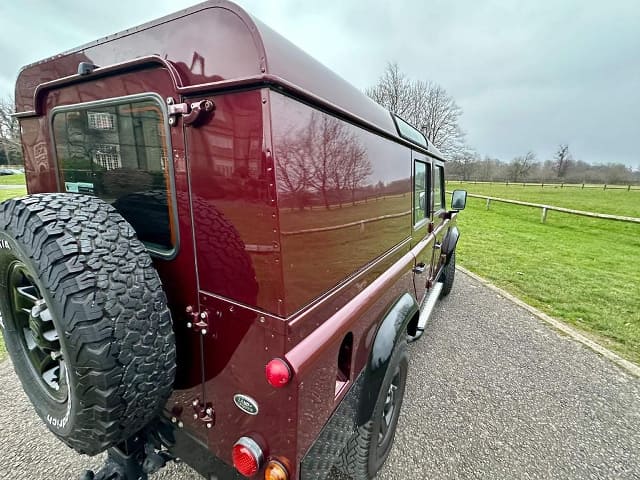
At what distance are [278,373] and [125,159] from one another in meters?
1.13

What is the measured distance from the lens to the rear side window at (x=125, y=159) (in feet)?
4.27

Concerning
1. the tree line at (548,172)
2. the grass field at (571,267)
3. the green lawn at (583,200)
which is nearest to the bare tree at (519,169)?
the tree line at (548,172)

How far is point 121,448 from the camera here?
1587 mm

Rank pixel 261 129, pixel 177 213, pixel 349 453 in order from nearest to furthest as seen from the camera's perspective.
Answer: pixel 261 129 < pixel 177 213 < pixel 349 453

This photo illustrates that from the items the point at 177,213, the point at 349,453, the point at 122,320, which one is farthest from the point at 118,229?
the point at 349,453

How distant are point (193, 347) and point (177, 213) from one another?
58cm

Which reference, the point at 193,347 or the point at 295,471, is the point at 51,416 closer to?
the point at 193,347

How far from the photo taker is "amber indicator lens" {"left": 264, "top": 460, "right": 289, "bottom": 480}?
48.3 inches

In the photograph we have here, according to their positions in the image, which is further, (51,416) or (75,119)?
(75,119)

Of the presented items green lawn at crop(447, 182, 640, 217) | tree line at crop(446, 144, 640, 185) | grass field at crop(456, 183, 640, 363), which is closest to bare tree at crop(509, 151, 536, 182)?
tree line at crop(446, 144, 640, 185)

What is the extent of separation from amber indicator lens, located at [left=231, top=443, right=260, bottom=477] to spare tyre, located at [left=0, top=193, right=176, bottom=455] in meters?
0.36

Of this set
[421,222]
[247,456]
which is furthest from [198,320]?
[421,222]

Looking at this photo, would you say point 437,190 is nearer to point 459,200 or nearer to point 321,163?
point 459,200

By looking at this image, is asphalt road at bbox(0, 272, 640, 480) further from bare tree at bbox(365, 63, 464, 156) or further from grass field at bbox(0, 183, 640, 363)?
bare tree at bbox(365, 63, 464, 156)
